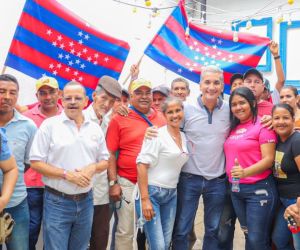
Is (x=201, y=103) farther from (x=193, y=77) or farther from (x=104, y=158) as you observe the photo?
(x=193, y=77)

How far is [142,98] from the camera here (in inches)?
131

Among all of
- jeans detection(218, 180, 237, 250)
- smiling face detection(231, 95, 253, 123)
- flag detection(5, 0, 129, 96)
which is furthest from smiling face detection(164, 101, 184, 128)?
flag detection(5, 0, 129, 96)

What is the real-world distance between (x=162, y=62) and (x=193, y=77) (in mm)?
524

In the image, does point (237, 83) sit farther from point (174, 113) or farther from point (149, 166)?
point (149, 166)

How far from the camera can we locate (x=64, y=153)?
8.52 ft

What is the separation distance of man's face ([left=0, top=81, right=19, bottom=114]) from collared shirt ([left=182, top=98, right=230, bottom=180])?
155cm

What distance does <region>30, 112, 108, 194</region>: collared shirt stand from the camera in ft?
8.48

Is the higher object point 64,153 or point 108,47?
point 108,47

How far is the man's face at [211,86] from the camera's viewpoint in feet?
10.5

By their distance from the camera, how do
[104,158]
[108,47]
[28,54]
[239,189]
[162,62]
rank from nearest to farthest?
[104,158] < [239,189] < [28,54] < [108,47] < [162,62]

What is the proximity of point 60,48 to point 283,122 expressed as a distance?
2732mm

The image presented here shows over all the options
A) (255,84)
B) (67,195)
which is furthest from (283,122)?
(67,195)

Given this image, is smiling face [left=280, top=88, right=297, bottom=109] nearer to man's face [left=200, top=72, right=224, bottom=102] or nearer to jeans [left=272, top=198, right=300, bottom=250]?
man's face [left=200, top=72, right=224, bottom=102]

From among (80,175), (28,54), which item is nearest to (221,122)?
(80,175)
